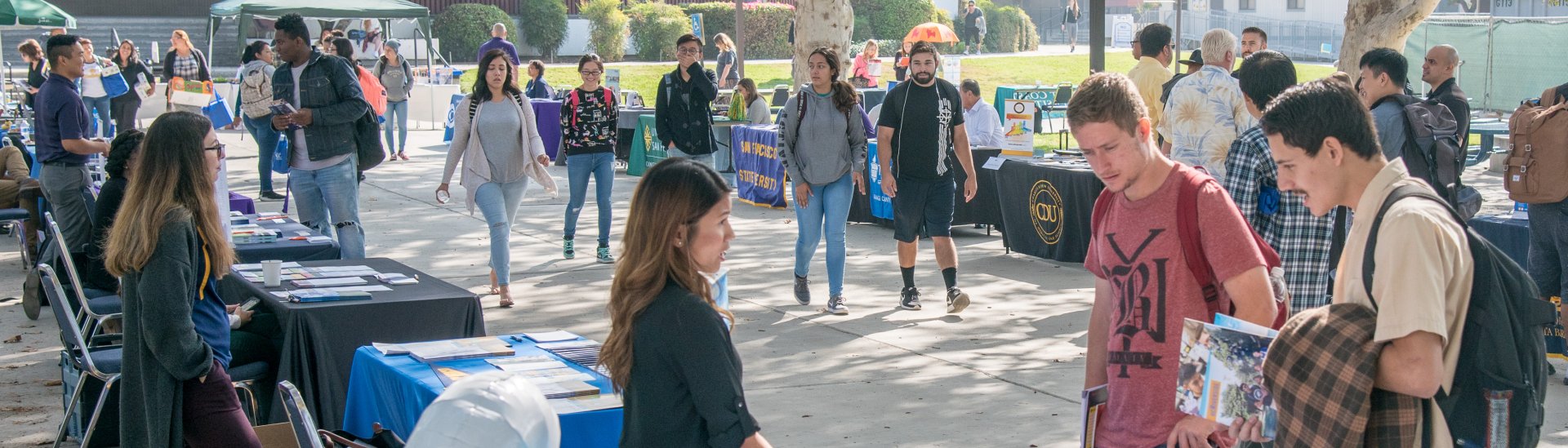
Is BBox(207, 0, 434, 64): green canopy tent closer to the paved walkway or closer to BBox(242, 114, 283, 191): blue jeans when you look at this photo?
BBox(242, 114, 283, 191): blue jeans

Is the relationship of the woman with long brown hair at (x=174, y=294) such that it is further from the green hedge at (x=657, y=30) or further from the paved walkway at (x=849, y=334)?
the green hedge at (x=657, y=30)

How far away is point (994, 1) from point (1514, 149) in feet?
186

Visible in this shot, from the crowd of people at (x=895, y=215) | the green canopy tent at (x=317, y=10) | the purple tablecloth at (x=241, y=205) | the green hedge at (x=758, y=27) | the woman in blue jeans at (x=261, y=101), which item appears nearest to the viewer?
the crowd of people at (x=895, y=215)

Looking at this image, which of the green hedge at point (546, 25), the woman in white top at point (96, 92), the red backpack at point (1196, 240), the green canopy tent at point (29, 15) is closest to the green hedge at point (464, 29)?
the green hedge at point (546, 25)

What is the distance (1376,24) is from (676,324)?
11.2 meters

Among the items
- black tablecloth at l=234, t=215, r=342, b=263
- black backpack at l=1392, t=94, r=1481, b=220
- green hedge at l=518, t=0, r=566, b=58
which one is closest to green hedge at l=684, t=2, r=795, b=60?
green hedge at l=518, t=0, r=566, b=58

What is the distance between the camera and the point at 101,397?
5.12 m

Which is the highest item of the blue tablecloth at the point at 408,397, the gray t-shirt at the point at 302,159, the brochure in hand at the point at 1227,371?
the gray t-shirt at the point at 302,159

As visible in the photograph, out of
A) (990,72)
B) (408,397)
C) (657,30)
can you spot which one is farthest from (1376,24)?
(657,30)

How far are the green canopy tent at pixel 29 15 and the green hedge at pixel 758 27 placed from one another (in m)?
22.5

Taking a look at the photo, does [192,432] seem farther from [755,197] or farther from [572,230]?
[755,197]

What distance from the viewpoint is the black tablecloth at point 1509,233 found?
7242 millimetres

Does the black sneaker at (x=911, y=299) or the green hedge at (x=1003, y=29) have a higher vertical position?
the green hedge at (x=1003, y=29)

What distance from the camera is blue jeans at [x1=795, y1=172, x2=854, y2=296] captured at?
8438 mm
